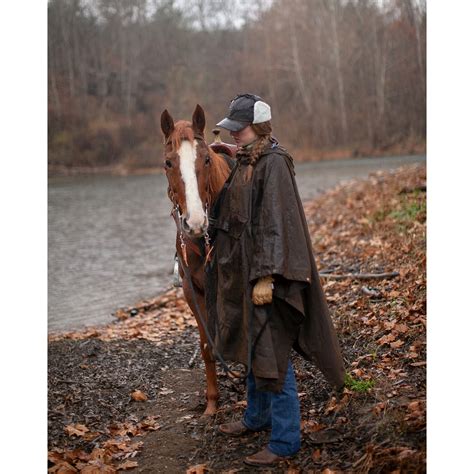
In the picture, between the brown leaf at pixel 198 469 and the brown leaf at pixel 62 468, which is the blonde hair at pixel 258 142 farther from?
the brown leaf at pixel 62 468

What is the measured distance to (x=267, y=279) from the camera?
11.0 ft

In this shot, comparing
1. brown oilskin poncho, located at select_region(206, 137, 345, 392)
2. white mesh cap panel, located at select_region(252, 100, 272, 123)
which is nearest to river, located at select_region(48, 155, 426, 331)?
brown oilskin poncho, located at select_region(206, 137, 345, 392)

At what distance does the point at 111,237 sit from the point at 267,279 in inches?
496

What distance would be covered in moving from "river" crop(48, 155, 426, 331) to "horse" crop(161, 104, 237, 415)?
4.66 m

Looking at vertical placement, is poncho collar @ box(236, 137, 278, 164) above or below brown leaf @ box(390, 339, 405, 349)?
above

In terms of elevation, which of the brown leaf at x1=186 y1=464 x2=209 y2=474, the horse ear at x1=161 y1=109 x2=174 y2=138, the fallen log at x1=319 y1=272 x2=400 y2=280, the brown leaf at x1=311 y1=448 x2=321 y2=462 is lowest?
the brown leaf at x1=186 y1=464 x2=209 y2=474

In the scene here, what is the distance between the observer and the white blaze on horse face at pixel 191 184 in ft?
11.2

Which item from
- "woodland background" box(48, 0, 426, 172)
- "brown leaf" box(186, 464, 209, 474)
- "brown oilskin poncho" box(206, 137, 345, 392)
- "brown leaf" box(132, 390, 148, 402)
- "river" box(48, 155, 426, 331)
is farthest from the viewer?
"river" box(48, 155, 426, 331)

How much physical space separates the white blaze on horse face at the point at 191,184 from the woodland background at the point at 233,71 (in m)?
3.63

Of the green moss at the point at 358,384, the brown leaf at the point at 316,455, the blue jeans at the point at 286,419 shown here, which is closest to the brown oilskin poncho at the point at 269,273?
the blue jeans at the point at 286,419

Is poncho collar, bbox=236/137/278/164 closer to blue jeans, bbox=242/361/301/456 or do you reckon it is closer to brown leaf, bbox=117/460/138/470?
blue jeans, bbox=242/361/301/456

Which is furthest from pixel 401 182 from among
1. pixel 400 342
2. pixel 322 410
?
pixel 322 410

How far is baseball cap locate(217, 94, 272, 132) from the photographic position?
3.47m
